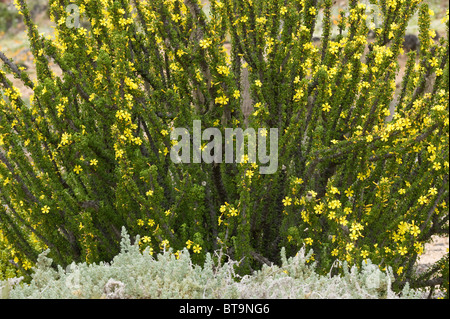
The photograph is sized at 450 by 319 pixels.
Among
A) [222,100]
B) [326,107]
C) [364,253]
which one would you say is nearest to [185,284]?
[364,253]

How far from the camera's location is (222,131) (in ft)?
10.5

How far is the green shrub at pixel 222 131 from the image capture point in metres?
2.87

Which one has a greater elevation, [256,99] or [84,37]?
[84,37]

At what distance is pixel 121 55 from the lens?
294 centimetres

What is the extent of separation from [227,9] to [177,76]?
2.27 feet

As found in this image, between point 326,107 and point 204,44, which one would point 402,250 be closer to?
point 326,107

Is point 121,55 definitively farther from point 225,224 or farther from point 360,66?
point 360,66

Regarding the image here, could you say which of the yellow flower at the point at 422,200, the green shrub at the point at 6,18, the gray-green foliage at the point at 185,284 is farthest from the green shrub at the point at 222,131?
the green shrub at the point at 6,18

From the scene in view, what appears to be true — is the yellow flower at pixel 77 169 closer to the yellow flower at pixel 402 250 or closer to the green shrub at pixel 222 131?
the green shrub at pixel 222 131

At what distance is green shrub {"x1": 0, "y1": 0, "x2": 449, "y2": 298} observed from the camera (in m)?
2.87

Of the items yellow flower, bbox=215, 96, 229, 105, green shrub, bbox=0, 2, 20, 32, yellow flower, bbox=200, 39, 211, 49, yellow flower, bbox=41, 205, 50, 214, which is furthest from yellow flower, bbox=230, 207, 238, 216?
green shrub, bbox=0, 2, 20, 32

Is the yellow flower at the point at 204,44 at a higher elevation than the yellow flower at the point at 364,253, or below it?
higher

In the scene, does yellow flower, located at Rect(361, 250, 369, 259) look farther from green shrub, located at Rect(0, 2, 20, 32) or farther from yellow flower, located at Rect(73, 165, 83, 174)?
green shrub, located at Rect(0, 2, 20, 32)
